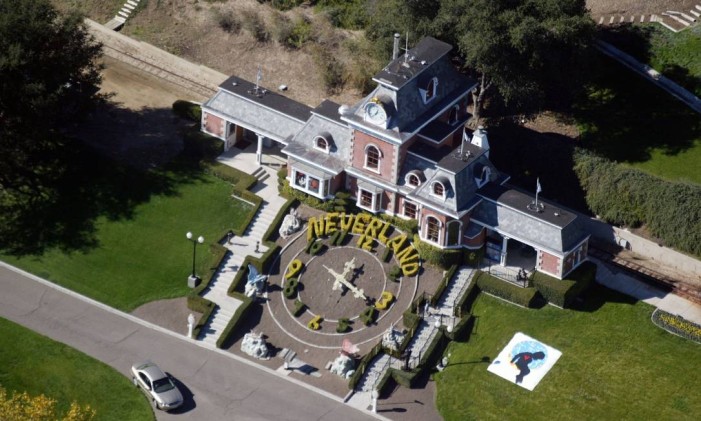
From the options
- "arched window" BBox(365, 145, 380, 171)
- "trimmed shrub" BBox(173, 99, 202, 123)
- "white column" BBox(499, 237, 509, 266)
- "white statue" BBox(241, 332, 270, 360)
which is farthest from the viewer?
"trimmed shrub" BBox(173, 99, 202, 123)

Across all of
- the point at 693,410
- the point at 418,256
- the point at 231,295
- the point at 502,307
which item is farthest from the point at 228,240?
the point at 693,410

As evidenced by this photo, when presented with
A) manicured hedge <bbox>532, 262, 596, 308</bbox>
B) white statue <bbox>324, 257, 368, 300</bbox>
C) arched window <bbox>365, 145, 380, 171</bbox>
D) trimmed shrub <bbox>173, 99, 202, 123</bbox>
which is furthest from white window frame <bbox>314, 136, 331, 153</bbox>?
manicured hedge <bbox>532, 262, 596, 308</bbox>

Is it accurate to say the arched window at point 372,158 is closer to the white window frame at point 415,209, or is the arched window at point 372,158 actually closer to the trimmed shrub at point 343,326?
the white window frame at point 415,209

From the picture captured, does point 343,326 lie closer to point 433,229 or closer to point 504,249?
point 433,229

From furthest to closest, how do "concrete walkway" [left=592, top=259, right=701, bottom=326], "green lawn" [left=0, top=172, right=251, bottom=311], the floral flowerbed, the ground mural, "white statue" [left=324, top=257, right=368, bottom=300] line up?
1. "green lawn" [left=0, top=172, right=251, bottom=311]
2. "white statue" [left=324, top=257, right=368, bottom=300]
3. "concrete walkway" [left=592, top=259, right=701, bottom=326]
4. the floral flowerbed
5. the ground mural

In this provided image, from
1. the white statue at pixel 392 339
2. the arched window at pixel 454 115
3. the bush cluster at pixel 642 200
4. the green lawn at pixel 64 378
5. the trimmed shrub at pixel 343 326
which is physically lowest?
the green lawn at pixel 64 378

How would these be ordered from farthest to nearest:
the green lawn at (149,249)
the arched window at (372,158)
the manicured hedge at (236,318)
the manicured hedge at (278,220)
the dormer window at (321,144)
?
1. the dormer window at (321,144)
2. the manicured hedge at (278,220)
3. the arched window at (372,158)
4. the green lawn at (149,249)
5. the manicured hedge at (236,318)

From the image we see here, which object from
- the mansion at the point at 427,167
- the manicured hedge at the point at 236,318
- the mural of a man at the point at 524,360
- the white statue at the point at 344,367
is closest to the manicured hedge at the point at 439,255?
the mansion at the point at 427,167

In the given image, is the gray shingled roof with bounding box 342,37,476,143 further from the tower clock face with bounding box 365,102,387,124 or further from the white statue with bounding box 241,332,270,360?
the white statue with bounding box 241,332,270,360
